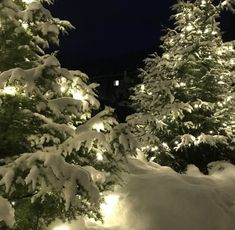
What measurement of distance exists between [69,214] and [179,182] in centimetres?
313

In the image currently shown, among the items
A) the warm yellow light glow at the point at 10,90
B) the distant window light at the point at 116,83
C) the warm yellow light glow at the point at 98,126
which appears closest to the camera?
the warm yellow light glow at the point at 10,90

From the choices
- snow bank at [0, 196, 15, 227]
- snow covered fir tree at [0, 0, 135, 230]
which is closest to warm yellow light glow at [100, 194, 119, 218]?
snow covered fir tree at [0, 0, 135, 230]

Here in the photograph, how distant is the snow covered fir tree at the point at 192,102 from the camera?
12484 millimetres

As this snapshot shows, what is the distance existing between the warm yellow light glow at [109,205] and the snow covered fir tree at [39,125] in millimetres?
1095

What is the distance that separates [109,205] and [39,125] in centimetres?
246

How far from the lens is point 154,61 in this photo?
563 inches

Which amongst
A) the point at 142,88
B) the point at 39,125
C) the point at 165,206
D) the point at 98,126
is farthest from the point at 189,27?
the point at 39,125

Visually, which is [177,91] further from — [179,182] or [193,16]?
[179,182]

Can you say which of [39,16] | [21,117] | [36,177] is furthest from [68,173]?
[39,16]

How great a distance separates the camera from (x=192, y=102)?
12.9 m

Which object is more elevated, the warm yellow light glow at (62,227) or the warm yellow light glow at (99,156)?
the warm yellow light glow at (99,156)

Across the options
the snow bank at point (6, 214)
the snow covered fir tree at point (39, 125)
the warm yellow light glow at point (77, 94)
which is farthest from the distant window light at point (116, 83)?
the snow bank at point (6, 214)

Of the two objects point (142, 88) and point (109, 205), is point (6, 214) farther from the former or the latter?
point (142, 88)

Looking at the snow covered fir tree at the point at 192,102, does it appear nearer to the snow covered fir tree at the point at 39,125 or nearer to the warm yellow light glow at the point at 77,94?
the warm yellow light glow at the point at 77,94
